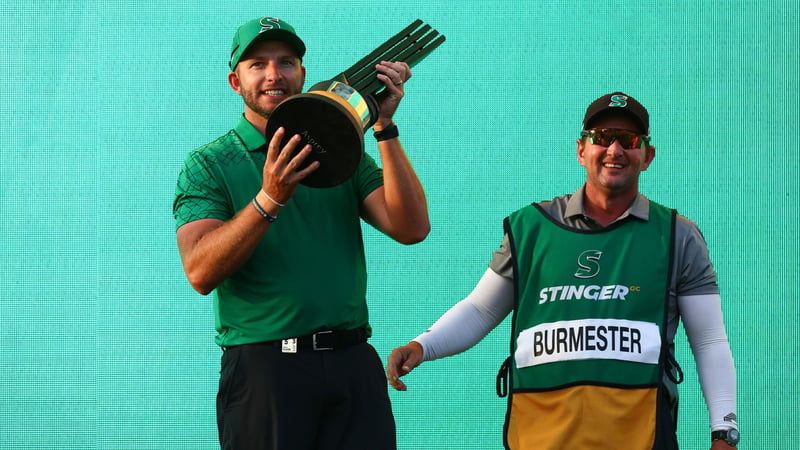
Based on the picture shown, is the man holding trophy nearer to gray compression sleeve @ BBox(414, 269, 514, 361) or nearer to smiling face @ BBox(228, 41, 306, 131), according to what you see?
smiling face @ BBox(228, 41, 306, 131)

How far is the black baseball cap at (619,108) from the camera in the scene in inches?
80.0

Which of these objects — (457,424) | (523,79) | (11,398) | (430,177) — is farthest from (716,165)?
(11,398)

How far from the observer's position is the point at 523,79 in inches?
150

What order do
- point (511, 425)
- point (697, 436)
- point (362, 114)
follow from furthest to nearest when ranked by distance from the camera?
1. point (697, 436)
2. point (511, 425)
3. point (362, 114)

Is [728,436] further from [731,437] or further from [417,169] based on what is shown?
[417,169]

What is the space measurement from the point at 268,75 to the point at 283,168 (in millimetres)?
289

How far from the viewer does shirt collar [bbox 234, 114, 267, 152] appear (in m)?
2.06

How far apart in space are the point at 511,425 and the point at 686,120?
2.09 meters

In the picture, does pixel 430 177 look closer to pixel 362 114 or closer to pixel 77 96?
pixel 77 96

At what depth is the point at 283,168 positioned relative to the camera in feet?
6.01

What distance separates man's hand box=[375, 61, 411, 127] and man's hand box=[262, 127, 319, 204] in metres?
0.22

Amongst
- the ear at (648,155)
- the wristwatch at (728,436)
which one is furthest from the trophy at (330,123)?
the wristwatch at (728,436)

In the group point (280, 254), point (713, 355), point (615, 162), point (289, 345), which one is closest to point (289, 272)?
point (280, 254)

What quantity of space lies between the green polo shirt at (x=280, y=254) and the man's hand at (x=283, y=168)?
150 millimetres
